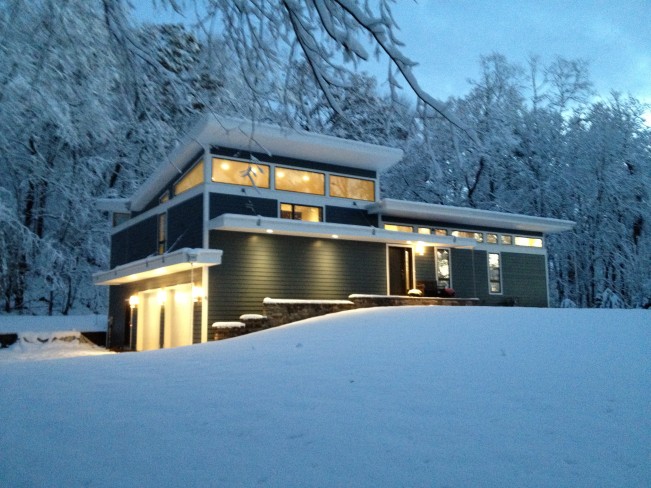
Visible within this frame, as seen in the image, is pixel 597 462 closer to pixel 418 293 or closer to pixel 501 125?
pixel 418 293

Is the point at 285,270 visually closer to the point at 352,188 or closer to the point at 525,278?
the point at 352,188

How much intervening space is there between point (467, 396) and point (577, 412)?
107 cm

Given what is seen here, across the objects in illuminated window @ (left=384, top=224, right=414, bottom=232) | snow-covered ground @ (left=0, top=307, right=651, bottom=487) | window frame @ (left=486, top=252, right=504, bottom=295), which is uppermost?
illuminated window @ (left=384, top=224, right=414, bottom=232)

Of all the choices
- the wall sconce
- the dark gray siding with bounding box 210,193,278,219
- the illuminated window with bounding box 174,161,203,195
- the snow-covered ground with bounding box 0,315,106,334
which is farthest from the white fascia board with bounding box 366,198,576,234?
the snow-covered ground with bounding box 0,315,106,334

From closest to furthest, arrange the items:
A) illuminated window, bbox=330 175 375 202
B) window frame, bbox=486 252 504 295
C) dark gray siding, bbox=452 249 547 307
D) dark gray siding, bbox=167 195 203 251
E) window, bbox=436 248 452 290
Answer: dark gray siding, bbox=167 195 203 251, illuminated window, bbox=330 175 375 202, window, bbox=436 248 452 290, dark gray siding, bbox=452 249 547 307, window frame, bbox=486 252 504 295

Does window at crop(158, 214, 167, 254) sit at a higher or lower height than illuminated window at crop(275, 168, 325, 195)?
lower

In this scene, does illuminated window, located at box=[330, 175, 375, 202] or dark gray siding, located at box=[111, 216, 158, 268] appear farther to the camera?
dark gray siding, located at box=[111, 216, 158, 268]

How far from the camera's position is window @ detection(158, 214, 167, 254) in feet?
62.4

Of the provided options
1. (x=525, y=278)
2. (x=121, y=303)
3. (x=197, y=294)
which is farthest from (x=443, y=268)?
(x=121, y=303)

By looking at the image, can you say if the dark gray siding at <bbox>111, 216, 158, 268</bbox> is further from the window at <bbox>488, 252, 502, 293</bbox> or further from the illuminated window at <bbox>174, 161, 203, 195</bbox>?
the window at <bbox>488, 252, 502, 293</bbox>

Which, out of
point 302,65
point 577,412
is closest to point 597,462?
point 577,412

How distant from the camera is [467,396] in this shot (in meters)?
6.05

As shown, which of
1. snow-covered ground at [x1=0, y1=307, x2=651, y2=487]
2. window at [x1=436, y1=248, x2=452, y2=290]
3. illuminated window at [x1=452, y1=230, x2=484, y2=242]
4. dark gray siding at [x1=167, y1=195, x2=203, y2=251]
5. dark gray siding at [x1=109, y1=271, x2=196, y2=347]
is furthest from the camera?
illuminated window at [x1=452, y1=230, x2=484, y2=242]

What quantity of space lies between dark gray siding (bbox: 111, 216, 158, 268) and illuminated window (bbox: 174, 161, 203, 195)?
2079 millimetres
